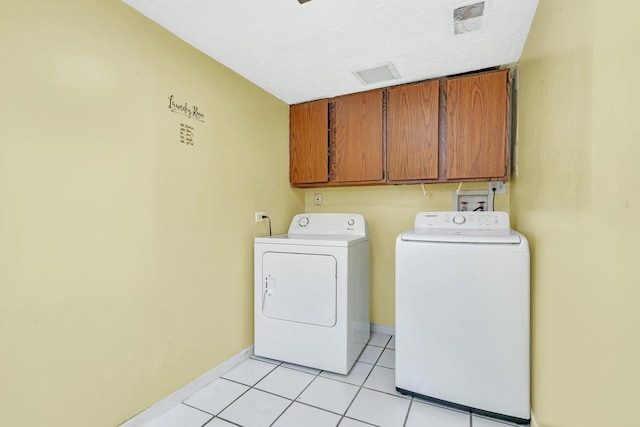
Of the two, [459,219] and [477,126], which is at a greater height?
[477,126]

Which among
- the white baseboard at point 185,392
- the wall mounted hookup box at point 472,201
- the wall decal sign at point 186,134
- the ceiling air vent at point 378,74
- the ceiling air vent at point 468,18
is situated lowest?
the white baseboard at point 185,392

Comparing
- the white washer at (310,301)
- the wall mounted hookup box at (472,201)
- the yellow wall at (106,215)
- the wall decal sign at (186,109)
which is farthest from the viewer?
the wall mounted hookup box at (472,201)

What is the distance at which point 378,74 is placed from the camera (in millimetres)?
2145

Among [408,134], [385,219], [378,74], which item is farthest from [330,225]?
[378,74]

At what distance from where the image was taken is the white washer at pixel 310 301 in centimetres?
197

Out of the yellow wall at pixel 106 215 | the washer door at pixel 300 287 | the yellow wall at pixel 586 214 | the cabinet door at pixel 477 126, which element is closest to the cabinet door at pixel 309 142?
the yellow wall at pixel 106 215

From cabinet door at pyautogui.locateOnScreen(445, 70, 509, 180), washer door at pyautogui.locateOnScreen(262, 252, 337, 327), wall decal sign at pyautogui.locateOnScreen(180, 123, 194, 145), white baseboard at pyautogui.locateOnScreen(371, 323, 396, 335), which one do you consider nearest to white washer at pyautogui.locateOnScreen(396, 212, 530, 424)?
washer door at pyautogui.locateOnScreen(262, 252, 337, 327)

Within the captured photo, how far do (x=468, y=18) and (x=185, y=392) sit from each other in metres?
2.66

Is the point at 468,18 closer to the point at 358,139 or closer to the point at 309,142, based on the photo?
the point at 358,139

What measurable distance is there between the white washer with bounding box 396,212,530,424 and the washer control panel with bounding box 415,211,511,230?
373 millimetres

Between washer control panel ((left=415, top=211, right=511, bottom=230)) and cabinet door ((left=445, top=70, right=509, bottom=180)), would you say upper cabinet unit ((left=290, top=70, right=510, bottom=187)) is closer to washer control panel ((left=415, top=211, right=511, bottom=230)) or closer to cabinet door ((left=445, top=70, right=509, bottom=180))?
cabinet door ((left=445, top=70, right=509, bottom=180))

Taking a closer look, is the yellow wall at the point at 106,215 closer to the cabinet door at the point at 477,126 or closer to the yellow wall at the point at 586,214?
the cabinet door at the point at 477,126

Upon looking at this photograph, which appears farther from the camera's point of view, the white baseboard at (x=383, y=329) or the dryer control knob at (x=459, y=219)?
the white baseboard at (x=383, y=329)

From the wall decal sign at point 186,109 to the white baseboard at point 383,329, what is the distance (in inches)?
89.3
